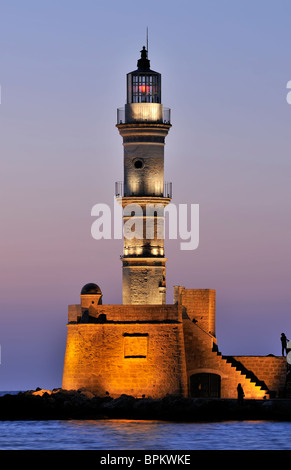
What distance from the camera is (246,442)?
7694cm

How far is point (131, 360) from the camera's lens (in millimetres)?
85375

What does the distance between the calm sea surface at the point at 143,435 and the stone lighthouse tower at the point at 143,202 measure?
8.88 metres

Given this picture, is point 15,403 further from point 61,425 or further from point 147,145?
point 147,145

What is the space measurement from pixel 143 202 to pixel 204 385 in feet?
32.1

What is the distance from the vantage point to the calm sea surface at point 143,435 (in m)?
75.3

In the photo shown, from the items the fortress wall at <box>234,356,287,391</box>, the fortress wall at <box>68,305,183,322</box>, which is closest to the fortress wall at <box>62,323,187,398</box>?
the fortress wall at <box>68,305,183,322</box>

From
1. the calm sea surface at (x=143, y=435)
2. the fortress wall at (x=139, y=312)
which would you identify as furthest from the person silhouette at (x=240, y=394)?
the fortress wall at (x=139, y=312)

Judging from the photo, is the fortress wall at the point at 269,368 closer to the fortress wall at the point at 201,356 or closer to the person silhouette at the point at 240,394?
the fortress wall at the point at 201,356

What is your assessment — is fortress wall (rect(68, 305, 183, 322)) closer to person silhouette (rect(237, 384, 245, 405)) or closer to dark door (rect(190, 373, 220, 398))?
dark door (rect(190, 373, 220, 398))

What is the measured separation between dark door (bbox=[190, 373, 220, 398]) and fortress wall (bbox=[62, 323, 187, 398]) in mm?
2160

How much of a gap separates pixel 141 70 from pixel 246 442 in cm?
2273

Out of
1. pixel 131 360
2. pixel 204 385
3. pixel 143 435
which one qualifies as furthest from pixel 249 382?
pixel 143 435

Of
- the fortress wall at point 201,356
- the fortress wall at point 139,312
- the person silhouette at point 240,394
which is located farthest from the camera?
the fortress wall at point 201,356
